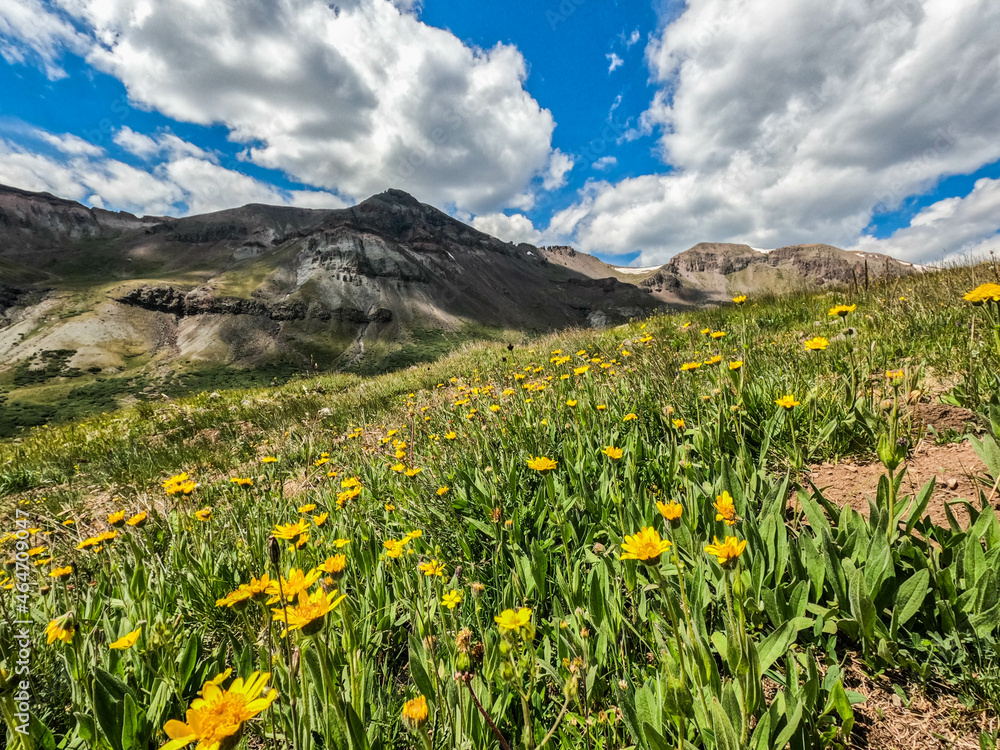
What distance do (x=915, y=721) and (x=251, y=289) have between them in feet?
376

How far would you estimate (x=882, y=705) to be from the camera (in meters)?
1.22

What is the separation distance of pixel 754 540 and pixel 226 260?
158 metres

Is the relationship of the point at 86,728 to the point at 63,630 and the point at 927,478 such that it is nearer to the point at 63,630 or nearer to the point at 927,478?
the point at 63,630

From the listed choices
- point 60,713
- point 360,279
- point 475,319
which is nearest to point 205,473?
point 60,713

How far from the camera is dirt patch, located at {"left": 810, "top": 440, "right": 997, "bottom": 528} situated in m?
1.81

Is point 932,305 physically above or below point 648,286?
below

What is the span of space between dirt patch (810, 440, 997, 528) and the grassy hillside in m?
0.06

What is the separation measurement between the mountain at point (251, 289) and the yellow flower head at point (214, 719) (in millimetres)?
72530

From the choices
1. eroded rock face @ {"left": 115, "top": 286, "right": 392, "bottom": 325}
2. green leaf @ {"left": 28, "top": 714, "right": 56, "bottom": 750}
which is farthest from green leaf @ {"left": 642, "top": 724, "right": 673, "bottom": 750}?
eroded rock face @ {"left": 115, "top": 286, "right": 392, "bottom": 325}

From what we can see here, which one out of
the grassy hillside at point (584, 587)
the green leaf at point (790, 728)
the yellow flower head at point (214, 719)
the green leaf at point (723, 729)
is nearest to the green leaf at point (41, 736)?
the grassy hillside at point (584, 587)

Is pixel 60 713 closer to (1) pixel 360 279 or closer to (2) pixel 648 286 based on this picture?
(1) pixel 360 279

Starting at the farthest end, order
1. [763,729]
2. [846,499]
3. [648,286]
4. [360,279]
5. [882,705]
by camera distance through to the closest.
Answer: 1. [648,286]
2. [360,279]
3. [846,499]
4. [882,705]
5. [763,729]

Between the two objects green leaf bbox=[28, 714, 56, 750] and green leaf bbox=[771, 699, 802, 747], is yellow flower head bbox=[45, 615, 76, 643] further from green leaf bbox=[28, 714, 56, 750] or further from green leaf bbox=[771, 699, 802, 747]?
green leaf bbox=[771, 699, 802, 747]

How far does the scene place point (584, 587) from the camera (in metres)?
1.75
